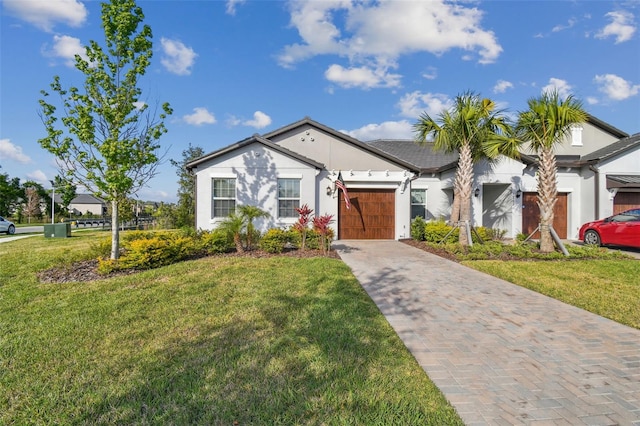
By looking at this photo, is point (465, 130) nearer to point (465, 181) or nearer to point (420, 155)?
point (465, 181)

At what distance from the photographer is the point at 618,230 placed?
11.7m

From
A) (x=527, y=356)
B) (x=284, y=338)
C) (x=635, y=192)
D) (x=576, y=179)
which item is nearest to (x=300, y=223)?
(x=284, y=338)

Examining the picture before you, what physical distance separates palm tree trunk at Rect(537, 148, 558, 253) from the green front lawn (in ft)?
28.2

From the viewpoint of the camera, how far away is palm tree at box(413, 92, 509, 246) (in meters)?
12.1

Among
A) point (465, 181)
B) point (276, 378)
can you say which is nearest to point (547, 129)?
point (465, 181)

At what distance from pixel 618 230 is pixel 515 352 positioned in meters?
12.1

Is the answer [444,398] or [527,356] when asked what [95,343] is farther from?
[527,356]

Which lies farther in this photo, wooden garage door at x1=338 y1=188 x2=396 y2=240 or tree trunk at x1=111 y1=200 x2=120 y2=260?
wooden garage door at x1=338 y1=188 x2=396 y2=240

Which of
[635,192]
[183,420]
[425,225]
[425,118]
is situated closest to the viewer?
[183,420]

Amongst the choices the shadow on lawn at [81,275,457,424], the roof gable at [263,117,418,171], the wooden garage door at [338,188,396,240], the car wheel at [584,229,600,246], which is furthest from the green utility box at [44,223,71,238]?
the car wheel at [584,229,600,246]

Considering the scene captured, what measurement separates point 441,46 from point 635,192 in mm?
12107

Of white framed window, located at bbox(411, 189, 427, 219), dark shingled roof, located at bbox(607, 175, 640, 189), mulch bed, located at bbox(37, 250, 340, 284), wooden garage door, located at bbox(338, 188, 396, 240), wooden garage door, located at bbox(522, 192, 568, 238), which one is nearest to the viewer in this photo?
mulch bed, located at bbox(37, 250, 340, 284)

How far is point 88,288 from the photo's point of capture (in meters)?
6.32

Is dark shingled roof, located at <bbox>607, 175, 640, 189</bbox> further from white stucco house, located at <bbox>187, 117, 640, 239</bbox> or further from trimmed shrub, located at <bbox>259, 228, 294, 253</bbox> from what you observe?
trimmed shrub, located at <bbox>259, 228, 294, 253</bbox>
